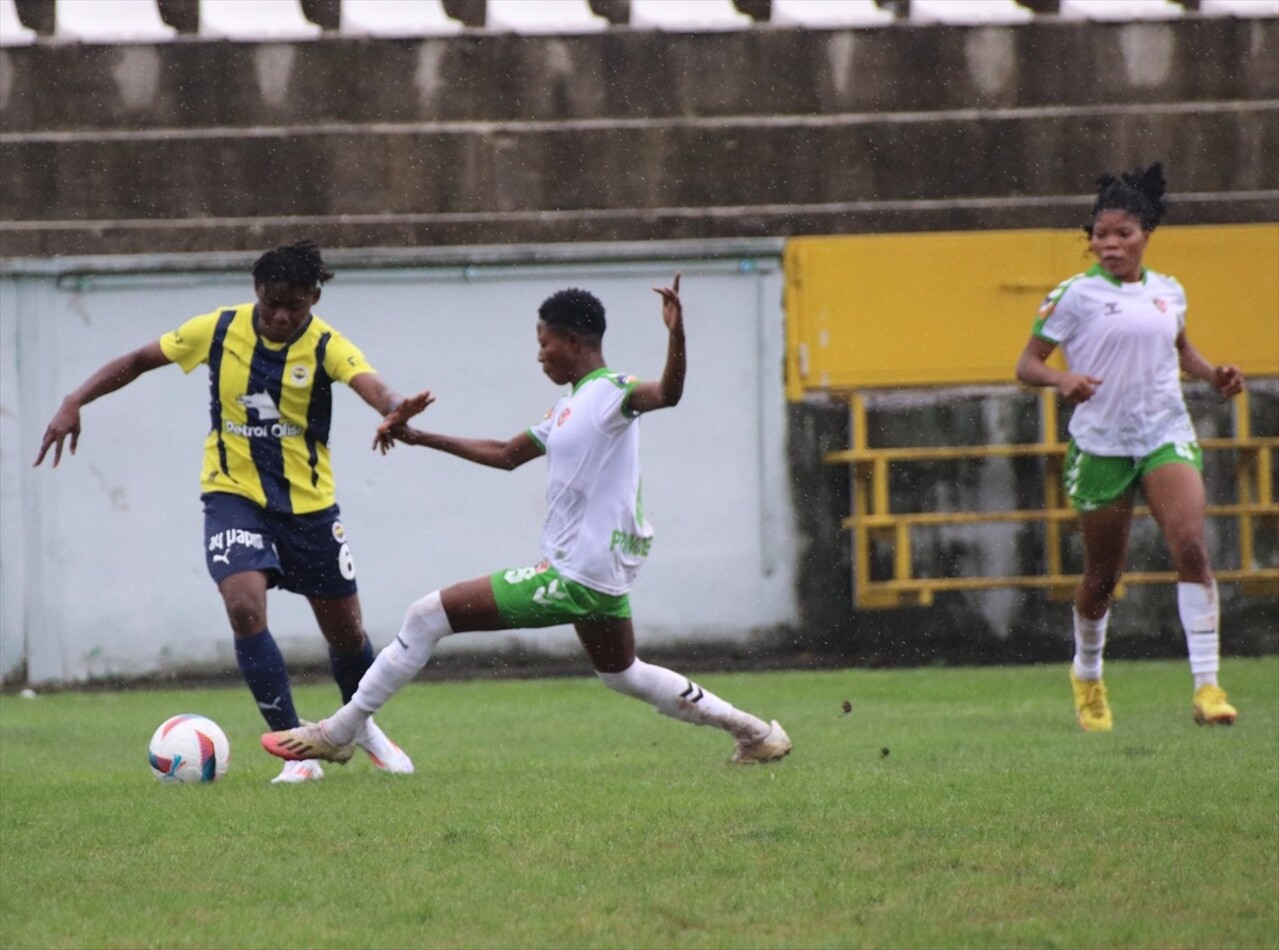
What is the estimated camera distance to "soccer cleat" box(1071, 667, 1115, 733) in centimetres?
936

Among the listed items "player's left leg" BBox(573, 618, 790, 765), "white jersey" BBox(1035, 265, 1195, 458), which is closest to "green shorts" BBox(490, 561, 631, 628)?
"player's left leg" BBox(573, 618, 790, 765)

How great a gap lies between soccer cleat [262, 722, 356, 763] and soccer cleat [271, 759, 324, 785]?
0.37 feet

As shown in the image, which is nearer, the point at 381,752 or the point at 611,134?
the point at 381,752

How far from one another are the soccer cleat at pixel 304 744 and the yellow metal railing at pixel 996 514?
24.9ft

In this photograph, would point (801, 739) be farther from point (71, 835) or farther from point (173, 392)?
point (173, 392)

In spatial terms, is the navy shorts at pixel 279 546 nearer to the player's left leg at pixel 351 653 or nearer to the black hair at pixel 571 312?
the player's left leg at pixel 351 653

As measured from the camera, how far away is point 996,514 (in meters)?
15.1

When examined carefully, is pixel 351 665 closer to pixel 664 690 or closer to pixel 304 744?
pixel 304 744

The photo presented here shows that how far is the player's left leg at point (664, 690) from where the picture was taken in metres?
7.60

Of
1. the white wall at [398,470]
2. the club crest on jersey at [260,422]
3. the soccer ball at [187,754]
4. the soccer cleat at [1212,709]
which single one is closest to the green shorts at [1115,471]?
the soccer cleat at [1212,709]

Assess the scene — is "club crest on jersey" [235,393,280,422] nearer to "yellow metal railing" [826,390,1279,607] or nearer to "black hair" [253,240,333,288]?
"black hair" [253,240,333,288]

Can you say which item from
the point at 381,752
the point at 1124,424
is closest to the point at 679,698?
the point at 381,752

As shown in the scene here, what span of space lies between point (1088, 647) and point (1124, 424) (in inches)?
39.1

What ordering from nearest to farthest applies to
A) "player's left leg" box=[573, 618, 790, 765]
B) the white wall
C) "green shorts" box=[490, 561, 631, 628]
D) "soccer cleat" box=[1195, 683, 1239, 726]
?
"green shorts" box=[490, 561, 631, 628]
"player's left leg" box=[573, 618, 790, 765]
"soccer cleat" box=[1195, 683, 1239, 726]
the white wall
